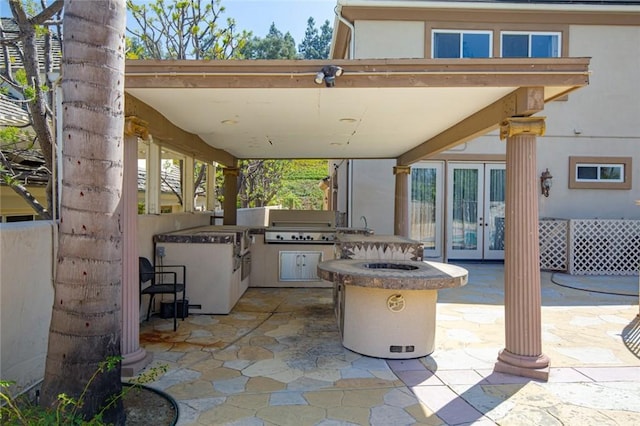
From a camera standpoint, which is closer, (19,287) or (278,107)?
(19,287)

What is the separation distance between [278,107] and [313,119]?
77cm

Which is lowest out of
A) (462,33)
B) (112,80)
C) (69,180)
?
(69,180)

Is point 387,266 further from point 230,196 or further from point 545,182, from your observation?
point 545,182

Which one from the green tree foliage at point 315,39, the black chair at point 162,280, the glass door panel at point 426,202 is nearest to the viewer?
the black chair at point 162,280

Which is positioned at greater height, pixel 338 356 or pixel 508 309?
pixel 508 309

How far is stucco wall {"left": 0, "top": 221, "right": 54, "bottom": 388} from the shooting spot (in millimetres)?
2777

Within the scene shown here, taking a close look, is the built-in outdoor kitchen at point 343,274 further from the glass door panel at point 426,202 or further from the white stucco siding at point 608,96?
the white stucco siding at point 608,96

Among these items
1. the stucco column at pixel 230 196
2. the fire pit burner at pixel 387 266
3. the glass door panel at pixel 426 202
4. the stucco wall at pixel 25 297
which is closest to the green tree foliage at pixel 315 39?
the glass door panel at pixel 426 202

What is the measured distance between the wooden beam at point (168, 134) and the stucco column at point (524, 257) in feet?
11.2

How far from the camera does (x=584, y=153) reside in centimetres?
1004

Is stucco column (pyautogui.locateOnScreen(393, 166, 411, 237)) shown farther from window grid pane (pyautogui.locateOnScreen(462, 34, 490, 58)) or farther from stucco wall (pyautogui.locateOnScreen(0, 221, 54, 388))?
stucco wall (pyautogui.locateOnScreen(0, 221, 54, 388))

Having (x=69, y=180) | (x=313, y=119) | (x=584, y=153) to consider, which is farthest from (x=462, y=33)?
(x=69, y=180)

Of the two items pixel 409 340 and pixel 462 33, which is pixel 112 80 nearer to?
pixel 409 340

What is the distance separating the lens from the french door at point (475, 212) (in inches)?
410
